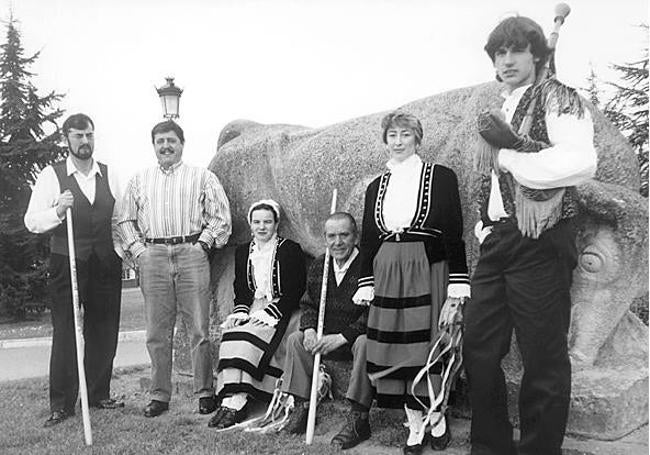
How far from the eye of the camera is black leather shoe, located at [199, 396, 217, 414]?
4.28 metres

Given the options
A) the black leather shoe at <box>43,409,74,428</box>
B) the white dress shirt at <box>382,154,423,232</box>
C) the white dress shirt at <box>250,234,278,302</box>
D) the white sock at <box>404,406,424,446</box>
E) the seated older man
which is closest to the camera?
the white sock at <box>404,406,424,446</box>

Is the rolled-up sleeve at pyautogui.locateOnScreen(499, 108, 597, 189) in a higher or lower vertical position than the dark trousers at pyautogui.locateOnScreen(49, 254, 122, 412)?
higher

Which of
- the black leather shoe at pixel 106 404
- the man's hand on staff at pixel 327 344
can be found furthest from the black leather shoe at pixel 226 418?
the black leather shoe at pixel 106 404

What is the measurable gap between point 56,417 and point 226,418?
Result: 1.08 metres

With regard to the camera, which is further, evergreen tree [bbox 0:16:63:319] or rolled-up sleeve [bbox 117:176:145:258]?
evergreen tree [bbox 0:16:63:319]

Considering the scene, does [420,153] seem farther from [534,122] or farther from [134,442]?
[134,442]

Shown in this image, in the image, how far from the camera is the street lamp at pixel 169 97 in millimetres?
6945

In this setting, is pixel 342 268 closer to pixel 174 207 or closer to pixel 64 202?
pixel 174 207

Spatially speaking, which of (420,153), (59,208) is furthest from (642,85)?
(59,208)

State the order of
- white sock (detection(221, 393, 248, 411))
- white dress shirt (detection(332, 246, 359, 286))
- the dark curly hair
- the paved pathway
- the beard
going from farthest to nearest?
the paved pathway → the beard → white sock (detection(221, 393, 248, 411)) → white dress shirt (detection(332, 246, 359, 286)) → the dark curly hair

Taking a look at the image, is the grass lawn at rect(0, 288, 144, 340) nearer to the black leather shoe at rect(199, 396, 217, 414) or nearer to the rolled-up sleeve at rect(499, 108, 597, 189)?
the black leather shoe at rect(199, 396, 217, 414)

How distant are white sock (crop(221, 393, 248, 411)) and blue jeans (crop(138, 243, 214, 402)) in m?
0.38

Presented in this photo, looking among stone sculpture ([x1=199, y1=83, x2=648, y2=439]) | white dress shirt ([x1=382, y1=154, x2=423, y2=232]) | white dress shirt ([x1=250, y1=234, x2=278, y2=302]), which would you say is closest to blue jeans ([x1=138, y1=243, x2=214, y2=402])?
white dress shirt ([x1=250, y1=234, x2=278, y2=302])

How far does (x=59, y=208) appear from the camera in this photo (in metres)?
4.15
